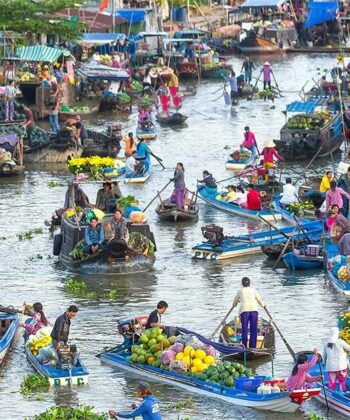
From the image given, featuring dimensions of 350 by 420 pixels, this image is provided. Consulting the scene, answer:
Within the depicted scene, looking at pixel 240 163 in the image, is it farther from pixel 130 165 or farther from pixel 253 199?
pixel 253 199

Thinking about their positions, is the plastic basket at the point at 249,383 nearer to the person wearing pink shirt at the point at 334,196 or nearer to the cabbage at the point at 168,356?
the cabbage at the point at 168,356

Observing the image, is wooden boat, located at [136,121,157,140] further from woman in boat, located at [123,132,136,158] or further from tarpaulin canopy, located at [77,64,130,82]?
tarpaulin canopy, located at [77,64,130,82]

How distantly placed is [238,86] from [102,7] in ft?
28.0

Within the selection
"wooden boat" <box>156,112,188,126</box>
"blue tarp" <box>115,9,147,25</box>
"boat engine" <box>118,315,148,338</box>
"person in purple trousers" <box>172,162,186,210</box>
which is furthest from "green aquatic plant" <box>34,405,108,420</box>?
"blue tarp" <box>115,9,147,25</box>

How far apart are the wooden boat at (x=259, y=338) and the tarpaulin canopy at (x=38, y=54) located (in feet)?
115

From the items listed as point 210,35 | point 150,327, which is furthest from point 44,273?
point 210,35

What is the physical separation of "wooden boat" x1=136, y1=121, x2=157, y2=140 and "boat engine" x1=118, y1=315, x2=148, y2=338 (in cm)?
2752

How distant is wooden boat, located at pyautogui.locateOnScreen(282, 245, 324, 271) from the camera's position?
3509 centimetres

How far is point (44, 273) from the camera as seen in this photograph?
35656mm

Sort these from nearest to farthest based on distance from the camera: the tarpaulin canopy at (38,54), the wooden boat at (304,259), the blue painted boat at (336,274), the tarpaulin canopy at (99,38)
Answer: the blue painted boat at (336,274) → the wooden boat at (304,259) → the tarpaulin canopy at (38,54) → the tarpaulin canopy at (99,38)

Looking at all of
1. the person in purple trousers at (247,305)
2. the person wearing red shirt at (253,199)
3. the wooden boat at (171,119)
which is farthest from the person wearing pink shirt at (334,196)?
the wooden boat at (171,119)

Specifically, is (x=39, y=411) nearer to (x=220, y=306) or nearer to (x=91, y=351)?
(x=91, y=351)

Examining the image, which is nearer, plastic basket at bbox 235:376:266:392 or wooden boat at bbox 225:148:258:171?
plastic basket at bbox 235:376:266:392

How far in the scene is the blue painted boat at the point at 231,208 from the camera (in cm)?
4060
